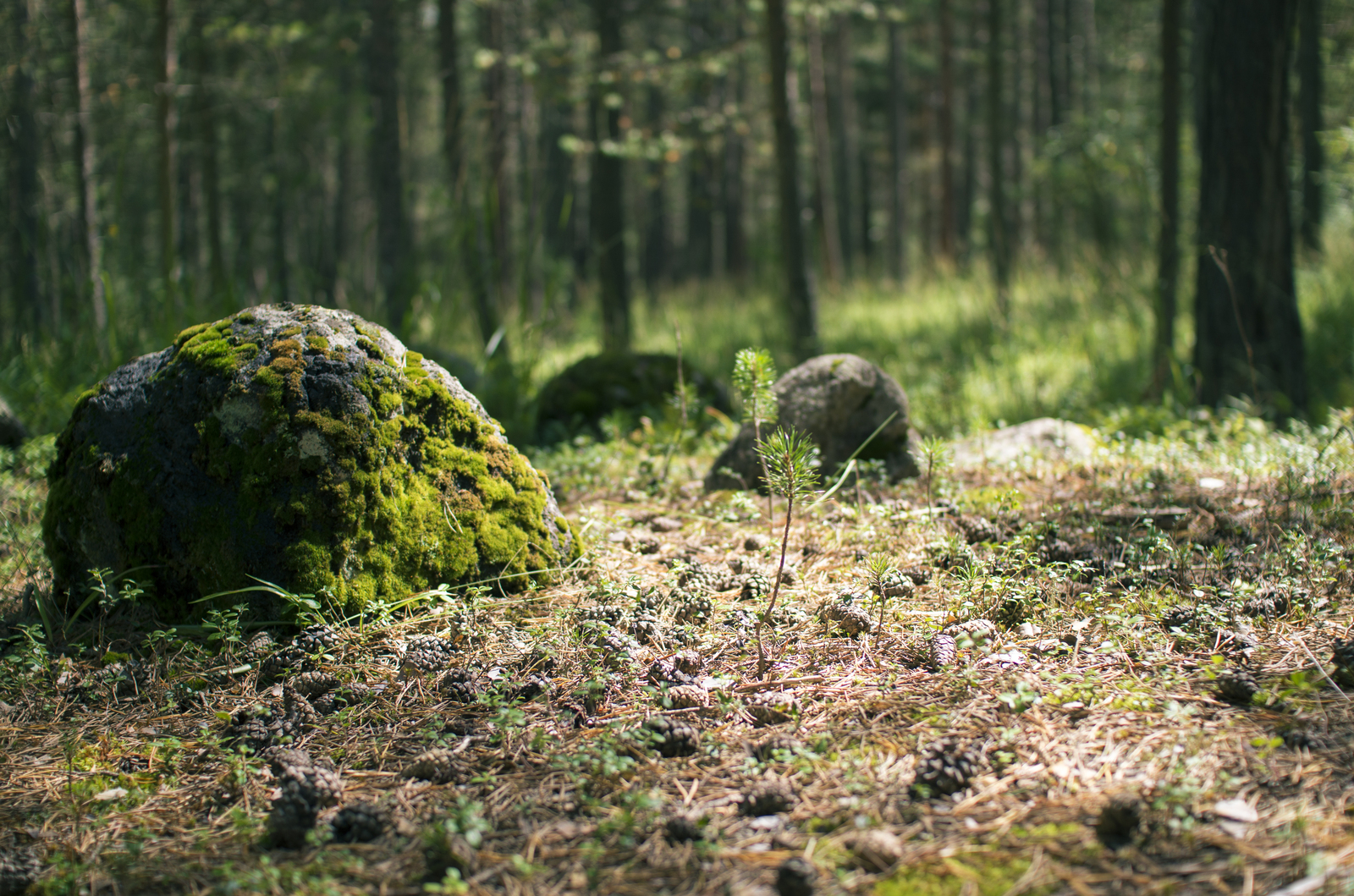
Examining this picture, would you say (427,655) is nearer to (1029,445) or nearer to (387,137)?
(1029,445)

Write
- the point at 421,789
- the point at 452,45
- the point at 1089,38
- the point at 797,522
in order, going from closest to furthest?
the point at 421,789
the point at 797,522
the point at 452,45
the point at 1089,38

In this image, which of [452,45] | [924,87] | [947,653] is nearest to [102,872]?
[947,653]

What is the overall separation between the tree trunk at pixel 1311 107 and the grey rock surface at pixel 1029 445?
331 inches

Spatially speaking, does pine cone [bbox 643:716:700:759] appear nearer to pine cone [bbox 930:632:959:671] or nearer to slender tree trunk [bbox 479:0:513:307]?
pine cone [bbox 930:632:959:671]

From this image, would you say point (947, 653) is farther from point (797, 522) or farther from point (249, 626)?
point (249, 626)

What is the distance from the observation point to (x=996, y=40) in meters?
10.0

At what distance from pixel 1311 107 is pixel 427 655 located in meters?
13.6

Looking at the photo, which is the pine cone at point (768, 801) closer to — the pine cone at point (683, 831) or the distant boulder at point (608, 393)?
the pine cone at point (683, 831)

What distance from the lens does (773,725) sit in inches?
79.2

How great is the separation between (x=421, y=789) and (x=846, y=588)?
1431 mm

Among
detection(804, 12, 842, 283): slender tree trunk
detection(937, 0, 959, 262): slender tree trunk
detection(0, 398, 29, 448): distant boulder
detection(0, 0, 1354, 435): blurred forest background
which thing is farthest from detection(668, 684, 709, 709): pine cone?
detection(937, 0, 959, 262): slender tree trunk

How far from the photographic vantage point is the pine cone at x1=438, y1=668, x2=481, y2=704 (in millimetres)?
2184

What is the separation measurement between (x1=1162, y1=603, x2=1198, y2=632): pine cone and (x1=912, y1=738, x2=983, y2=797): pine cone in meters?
0.91

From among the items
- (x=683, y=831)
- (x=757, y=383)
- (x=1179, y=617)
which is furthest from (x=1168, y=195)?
(x=683, y=831)
